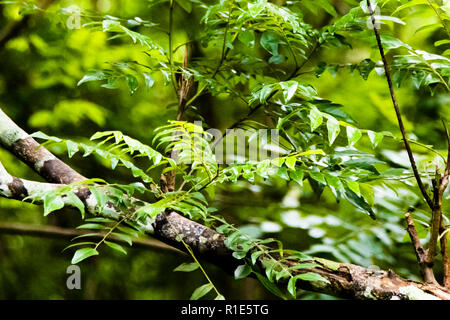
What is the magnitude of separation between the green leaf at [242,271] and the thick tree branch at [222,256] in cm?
3

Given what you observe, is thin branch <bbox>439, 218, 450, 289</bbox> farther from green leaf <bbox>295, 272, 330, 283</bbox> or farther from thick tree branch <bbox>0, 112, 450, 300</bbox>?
green leaf <bbox>295, 272, 330, 283</bbox>

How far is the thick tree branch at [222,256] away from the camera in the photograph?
625 millimetres

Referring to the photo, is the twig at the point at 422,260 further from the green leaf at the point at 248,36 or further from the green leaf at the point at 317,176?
the green leaf at the point at 248,36

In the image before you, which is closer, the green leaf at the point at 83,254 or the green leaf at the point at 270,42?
the green leaf at the point at 83,254

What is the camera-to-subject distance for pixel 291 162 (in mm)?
595

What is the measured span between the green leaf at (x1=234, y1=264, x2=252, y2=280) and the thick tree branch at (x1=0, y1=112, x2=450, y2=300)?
25mm

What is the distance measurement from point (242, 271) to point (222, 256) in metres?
0.05

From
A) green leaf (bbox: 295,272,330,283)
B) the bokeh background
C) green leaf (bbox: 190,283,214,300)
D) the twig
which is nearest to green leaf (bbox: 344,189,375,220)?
the twig

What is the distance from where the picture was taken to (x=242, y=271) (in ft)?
2.21

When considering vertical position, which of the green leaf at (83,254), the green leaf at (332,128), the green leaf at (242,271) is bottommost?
the green leaf at (242,271)
